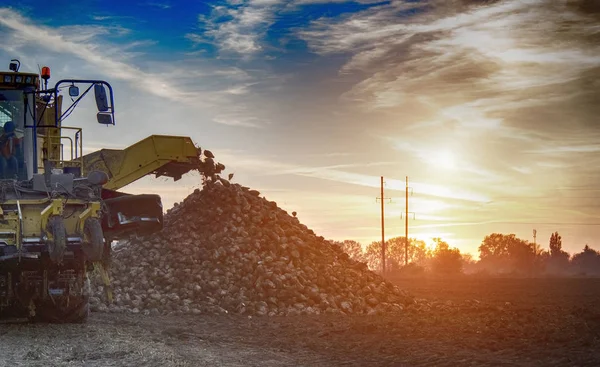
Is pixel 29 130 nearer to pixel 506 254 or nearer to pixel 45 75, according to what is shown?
pixel 45 75

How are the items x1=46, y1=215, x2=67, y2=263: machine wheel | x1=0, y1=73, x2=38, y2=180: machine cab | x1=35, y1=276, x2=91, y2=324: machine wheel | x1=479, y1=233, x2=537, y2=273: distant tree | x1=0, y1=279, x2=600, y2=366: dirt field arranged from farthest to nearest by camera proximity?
1. x1=479, y1=233, x2=537, y2=273: distant tree
2. x1=35, y1=276, x2=91, y2=324: machine wheel
3. x1=0, y1=73, x2=38, y2=180: machine cab
4. x1=46, y1=215, x2=67, y2=263: machine wheel
5. x1=0, y1=279, x2=600, y2=366: dirt field

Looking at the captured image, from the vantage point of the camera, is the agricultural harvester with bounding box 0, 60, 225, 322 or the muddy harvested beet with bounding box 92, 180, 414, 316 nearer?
the agricultural harvester with bounding box 0, 60, 225, 322

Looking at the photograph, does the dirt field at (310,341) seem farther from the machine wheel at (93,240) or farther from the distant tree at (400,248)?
the distant tree at (400,248)

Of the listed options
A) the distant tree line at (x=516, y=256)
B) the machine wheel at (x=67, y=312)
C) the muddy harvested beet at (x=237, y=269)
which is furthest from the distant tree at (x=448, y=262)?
the machine wheel at (x=67, y=312)

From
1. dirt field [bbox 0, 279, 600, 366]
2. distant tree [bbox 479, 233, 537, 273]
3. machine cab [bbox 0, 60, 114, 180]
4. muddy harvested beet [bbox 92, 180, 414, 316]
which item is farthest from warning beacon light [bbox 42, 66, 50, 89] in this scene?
distant tree [bbox 479, 233, 537, 273]

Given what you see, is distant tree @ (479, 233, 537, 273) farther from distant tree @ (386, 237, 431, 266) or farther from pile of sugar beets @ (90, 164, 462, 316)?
pile of sugar beets @ (90, 164, 462, 316)

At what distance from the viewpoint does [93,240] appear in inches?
576

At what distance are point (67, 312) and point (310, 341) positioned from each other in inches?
210

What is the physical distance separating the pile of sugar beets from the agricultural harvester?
20.5 feet

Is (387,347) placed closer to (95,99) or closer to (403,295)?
(95,99)

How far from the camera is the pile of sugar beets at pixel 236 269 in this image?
22.7 metres

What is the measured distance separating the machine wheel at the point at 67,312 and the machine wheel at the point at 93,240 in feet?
5.46

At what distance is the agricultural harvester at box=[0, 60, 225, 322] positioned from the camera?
47.9ft

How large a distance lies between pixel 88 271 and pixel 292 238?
11.1 meters
